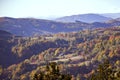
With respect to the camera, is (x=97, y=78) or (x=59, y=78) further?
(x=97, y=78)

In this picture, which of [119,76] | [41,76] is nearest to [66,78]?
[41,76]

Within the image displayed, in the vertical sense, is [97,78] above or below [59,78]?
below

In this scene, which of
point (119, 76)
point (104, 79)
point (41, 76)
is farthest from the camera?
point (104, 79)

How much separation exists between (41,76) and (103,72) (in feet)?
59.5

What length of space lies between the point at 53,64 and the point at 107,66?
17.3 metres

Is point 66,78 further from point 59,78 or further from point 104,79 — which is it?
point 104,79

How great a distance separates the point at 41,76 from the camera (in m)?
41.8

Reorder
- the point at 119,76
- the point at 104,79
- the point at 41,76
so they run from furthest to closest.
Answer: the point at 104,79 < the point at 119,76 < the point at 41,76

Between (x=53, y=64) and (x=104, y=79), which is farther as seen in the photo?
(x=104, y=79)

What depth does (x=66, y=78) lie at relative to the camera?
140ft

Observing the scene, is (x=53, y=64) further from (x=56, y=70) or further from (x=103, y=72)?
(x=103, y=72)

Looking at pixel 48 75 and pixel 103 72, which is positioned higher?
pixel 48 75

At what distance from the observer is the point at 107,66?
184ft

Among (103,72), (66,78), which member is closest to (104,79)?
(103,72)
